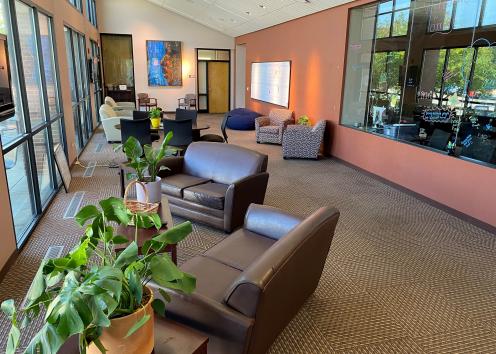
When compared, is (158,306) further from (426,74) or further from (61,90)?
(61,90)

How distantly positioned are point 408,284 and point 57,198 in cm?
419

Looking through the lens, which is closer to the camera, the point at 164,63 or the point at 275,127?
the point at 275,127

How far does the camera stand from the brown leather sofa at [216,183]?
3.63 meters

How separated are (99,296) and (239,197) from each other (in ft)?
8.25

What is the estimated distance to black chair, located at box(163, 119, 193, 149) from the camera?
591cm

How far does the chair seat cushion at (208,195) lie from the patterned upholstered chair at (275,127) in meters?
4.76

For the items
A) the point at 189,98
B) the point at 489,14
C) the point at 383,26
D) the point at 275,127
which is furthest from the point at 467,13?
the point at 189,98

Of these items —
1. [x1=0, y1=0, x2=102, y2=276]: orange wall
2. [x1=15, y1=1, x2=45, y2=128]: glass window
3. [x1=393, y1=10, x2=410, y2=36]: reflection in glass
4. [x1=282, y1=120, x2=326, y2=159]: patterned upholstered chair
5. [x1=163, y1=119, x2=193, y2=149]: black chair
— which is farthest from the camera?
[x1=282, y1=120, x2=326, y2=159]: patterned upholstered chair

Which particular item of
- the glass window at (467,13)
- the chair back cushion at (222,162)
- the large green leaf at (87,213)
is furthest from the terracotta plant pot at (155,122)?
the large green leaf at (87,213)

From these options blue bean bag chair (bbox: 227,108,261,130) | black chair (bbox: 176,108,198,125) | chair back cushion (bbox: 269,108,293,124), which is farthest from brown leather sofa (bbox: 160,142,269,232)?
blue bean bag chair (bbox: 227,108,261,130)

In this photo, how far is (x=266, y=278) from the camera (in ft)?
5.34

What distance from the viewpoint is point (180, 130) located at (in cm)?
595

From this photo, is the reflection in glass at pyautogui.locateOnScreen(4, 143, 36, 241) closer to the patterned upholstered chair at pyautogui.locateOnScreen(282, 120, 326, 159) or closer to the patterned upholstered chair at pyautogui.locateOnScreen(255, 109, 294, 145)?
the patterned upholstered chair at pyautogui.locateOnScreen(282, 120, 326, 159)

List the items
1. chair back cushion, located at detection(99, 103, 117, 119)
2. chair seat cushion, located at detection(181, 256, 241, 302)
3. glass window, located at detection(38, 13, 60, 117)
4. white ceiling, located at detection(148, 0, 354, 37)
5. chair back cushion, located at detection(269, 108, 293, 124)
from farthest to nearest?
1. chair back cushion, located at detection(269, 108, 293, 124)
2. chair back cushion, located at detection(99, 103, 117, 119)
3. white ceiling, located at detection(148, 0, 354, 37)
4. glass window, located at detection(38, 13, 60, 117)
5. chair seat cushion, located at detection(181, 256, 241, 302)
